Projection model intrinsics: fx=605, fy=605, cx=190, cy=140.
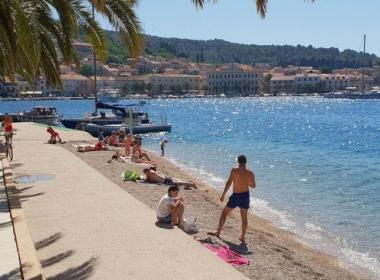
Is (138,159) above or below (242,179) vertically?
below

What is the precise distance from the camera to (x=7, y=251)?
852 centimetres

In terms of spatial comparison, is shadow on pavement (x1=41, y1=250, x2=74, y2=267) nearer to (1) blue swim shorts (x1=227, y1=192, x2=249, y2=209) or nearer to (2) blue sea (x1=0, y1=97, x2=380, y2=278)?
(1) blue swim shorts (x1=227, y1=192, x2=249, y2=209)

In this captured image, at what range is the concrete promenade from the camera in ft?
25.7

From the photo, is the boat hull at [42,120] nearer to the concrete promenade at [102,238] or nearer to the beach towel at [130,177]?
the beach towel at [130,177]

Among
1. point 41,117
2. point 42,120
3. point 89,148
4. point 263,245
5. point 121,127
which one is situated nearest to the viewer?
point 263,245

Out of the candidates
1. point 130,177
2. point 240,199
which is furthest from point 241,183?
point 130,177

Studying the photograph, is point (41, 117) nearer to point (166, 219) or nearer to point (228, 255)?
point (166, 219)

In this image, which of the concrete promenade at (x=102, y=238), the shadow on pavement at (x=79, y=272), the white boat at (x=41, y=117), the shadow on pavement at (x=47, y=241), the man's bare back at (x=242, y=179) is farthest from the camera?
the white boat at (x=41, y=117)

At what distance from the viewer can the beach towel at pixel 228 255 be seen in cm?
929

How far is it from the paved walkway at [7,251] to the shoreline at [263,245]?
3.26 m

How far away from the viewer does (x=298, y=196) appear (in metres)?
21.6

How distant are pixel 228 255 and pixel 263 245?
7.55 ft

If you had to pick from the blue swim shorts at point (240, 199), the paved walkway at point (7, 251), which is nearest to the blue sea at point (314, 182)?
the blue swim shorts at point (240, 199)

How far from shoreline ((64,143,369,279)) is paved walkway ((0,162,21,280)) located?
326cm
